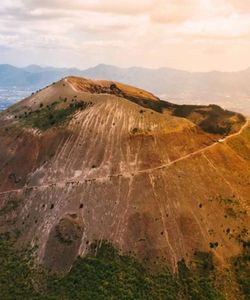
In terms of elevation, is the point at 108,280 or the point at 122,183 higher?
the point at 122,183

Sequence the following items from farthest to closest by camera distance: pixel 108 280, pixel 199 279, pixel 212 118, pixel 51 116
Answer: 1. pixel 212 118
2. pixel 51 116
3. pixel 199 279
4. pixel 108 280

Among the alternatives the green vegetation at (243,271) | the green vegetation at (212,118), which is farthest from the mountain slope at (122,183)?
the green vegetation at (243,271)

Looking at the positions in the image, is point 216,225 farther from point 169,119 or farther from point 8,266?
point 8,266

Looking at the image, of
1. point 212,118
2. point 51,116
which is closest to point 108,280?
point 51,116

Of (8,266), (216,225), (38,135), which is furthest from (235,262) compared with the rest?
(38,135)

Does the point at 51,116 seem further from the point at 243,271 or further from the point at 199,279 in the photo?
the point at 243,271

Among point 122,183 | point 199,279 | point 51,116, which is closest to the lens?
point 199,279
